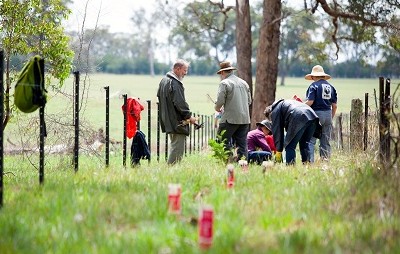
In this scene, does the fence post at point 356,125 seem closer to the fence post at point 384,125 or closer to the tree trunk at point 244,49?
the fence post at point 384,125

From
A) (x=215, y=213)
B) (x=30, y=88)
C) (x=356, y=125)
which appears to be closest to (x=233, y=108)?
(x=30, y=88)

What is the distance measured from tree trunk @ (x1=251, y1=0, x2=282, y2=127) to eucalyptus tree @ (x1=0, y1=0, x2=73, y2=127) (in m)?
7.62

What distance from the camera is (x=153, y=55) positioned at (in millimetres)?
109438

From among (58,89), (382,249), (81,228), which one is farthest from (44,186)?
(58,89)

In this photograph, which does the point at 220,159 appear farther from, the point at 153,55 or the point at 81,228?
the point at 153,55

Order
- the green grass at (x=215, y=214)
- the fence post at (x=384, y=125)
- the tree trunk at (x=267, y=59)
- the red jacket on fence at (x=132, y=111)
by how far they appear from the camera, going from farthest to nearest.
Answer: the tree trunk at (x=267, y=59), the red jacket on fence at (x=132, y=111), the fence post at (x=384, y=125), the green grass at (x=215, y=214)

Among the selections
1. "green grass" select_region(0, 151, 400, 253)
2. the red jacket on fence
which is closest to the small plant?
the red jacket on fence

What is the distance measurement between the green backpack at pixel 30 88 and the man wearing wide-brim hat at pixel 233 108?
4.31 meters

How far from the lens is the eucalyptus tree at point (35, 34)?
12.0m

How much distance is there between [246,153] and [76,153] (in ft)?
10.9

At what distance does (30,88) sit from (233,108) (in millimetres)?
4656

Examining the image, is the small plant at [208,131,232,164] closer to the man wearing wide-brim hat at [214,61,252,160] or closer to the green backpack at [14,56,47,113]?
the man wearing wide-brim hat at [214,61,252,160]

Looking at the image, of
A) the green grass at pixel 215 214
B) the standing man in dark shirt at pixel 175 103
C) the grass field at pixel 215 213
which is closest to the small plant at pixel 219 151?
the standing man in dark shirt at pixel 175 103

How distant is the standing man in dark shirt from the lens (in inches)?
422
